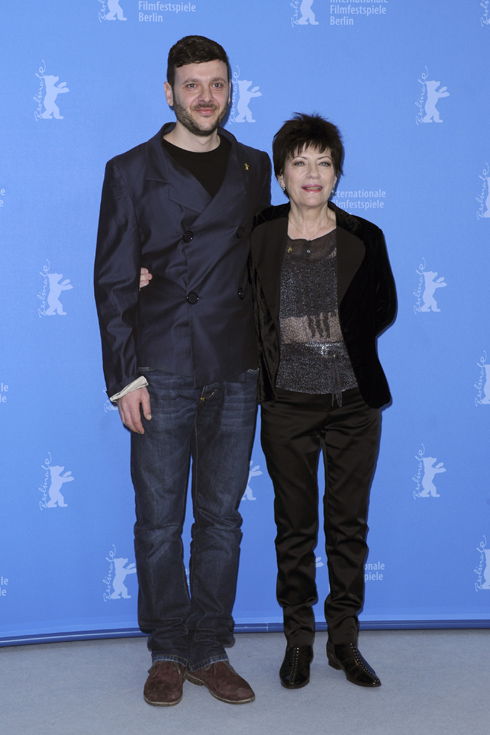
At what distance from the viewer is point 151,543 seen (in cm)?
241

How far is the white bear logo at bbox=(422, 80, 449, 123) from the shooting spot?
2.72 m

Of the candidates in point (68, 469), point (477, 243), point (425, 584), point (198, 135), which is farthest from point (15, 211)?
point (425, 584)

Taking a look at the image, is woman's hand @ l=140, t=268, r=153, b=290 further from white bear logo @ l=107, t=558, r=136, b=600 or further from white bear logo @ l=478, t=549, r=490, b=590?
white bear logo @ l=478, t=549, r=490, b=590

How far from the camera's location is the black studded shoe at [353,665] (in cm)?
244

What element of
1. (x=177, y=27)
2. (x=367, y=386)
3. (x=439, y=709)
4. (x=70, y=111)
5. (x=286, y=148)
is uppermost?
(x=177, y=27)

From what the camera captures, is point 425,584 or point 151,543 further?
point 425,584

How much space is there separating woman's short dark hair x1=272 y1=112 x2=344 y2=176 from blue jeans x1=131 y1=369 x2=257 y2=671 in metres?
0.71

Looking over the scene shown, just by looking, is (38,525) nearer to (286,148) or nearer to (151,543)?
(151,543)

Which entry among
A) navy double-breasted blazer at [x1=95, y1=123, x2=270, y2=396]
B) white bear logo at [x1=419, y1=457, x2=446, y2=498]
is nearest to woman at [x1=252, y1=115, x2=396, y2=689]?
navy double-breasted blazer at [x1=95, y1=123, x2=270, y2=396]

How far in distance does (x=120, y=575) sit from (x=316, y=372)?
117cm

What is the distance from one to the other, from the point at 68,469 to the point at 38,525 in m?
0.24

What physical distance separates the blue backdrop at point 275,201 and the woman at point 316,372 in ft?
1.33

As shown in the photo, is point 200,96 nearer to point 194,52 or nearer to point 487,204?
point 194,52

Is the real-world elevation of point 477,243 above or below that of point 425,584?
above
